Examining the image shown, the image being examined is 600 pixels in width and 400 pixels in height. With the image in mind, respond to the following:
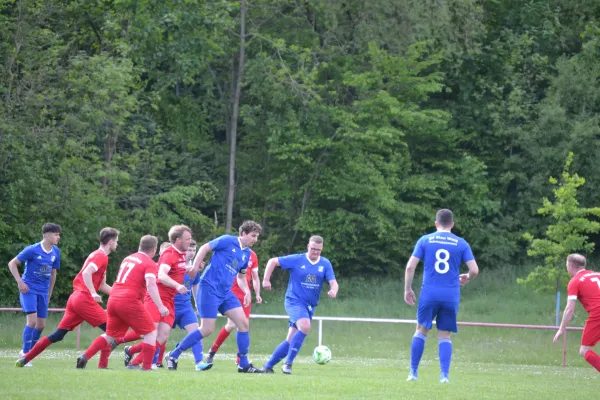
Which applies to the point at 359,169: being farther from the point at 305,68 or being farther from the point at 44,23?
the point at 44,23

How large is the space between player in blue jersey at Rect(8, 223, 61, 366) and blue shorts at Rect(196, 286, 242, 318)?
9.96 ft

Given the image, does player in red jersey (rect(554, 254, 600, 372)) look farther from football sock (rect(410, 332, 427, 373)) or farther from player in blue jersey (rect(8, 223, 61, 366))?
player in blue jersey (rect(8, 223, 61, 366))

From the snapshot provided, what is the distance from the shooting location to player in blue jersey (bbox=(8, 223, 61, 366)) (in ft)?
48.2

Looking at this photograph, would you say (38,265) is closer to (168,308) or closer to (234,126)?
(168,308)

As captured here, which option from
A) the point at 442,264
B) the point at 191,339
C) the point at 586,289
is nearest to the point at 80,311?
the point at 191,339

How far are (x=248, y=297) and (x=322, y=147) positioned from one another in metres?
19.0

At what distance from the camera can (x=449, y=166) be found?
1410 inches

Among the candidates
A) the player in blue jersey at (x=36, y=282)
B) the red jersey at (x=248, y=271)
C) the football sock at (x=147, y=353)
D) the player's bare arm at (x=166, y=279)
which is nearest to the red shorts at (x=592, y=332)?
the player's bare arm at (x=166, y=279)

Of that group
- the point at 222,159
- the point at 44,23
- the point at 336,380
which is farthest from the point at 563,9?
the point at 336,380

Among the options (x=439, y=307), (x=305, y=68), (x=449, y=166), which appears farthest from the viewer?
(x=449, y=166)

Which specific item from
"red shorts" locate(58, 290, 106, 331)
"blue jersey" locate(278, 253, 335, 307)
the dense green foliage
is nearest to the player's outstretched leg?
"blue jersey" locate(278, 253, 335, 307)

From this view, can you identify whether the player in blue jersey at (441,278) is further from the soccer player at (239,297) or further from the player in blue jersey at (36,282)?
the player in blue jersey at (36,282)

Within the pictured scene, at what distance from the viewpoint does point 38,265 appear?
1476cm

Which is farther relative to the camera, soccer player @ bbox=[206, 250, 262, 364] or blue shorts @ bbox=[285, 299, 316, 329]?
soccer player @ bbox=[206, 250, 262, 364]
